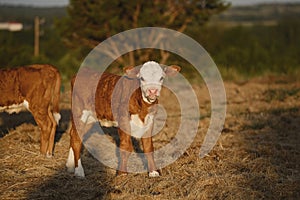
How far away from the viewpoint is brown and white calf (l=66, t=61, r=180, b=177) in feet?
20.0

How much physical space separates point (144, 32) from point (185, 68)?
2556 mm

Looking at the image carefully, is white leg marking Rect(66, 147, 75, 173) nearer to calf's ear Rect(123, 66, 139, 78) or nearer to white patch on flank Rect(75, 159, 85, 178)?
→ white patch on flank Rect(75, 159, 85, 178)

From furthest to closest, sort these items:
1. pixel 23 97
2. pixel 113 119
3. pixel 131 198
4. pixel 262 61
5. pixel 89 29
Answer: pixel 262 61 < pixel 89 29 < pixel 23 97 < pixel 113 119 < pixel 131 198

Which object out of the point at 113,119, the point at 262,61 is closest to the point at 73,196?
the point at 113,119

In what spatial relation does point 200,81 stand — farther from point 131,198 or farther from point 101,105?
point 131,198

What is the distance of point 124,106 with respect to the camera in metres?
6.29

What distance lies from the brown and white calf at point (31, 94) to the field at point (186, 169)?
48 cm

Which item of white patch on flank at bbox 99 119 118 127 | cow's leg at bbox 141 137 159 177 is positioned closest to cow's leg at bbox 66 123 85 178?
white patch on flank at bbox 99 119 118 127

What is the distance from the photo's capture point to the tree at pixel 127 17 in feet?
64.3

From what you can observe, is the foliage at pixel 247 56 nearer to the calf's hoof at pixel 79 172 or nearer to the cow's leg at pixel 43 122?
the cow's leg at pixel 43 122

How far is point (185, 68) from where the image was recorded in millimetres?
21266

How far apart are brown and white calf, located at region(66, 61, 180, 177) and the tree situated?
13.0m

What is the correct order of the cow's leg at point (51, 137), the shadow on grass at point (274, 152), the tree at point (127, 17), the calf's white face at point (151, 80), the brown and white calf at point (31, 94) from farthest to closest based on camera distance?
the tree at point (127, 17) < the brown and white calf at point (31, 94) < the cow's leg at point (51, 137) < the calf's white face at point (151, 80) < the shadow on grass at point (274, 152)

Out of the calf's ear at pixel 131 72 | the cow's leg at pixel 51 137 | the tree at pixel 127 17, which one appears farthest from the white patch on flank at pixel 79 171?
the tree at pixel 127 17
